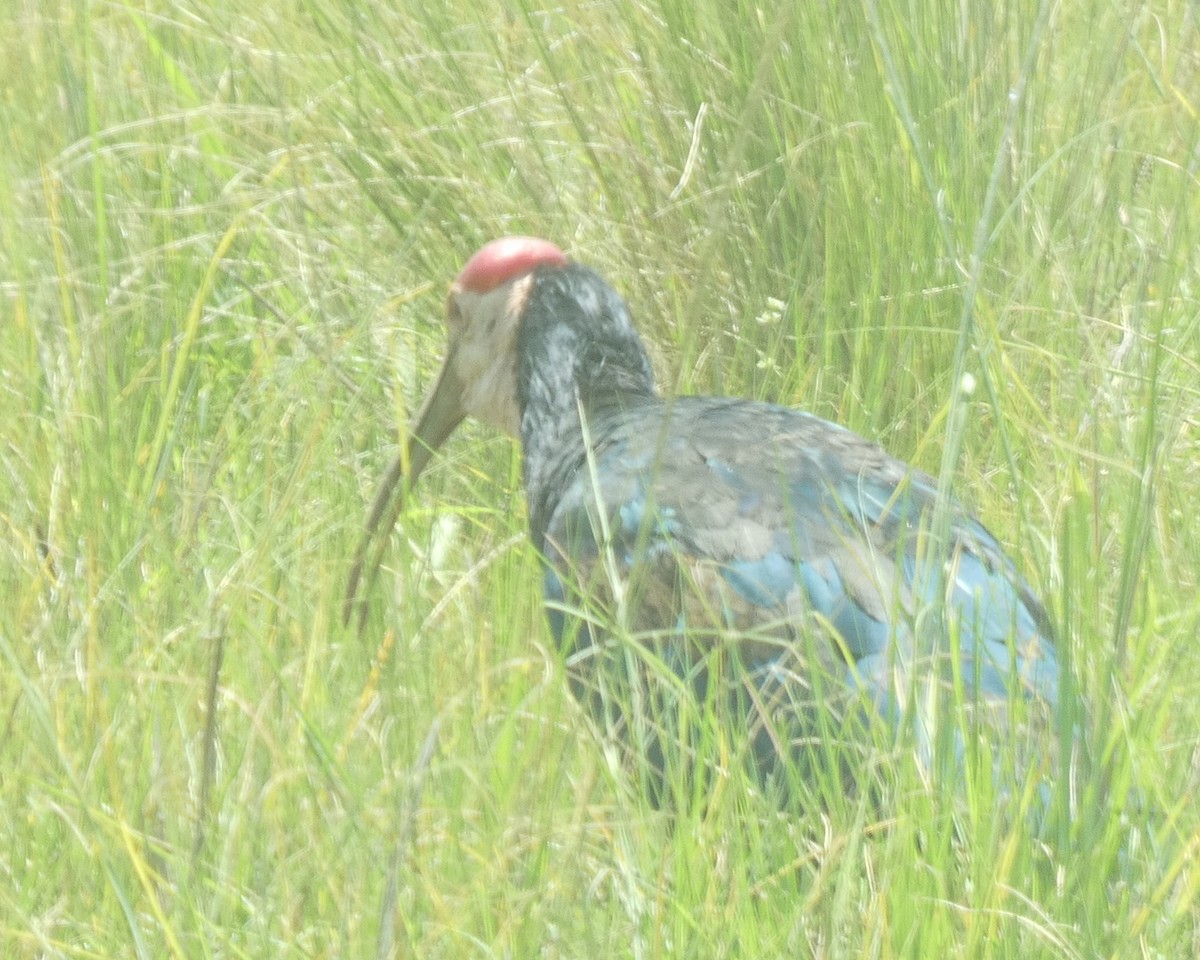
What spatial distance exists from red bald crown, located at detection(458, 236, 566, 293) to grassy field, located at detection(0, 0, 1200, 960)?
0.52 ft

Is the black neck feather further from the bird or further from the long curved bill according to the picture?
the long curved bill

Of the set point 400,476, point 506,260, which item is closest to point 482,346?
point 506,260

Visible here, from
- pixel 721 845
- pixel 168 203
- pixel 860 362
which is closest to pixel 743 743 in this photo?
pixel 721 845

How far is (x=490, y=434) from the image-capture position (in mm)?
4113

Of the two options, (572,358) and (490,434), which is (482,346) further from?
(490,434)

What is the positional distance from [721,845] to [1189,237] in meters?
1.93

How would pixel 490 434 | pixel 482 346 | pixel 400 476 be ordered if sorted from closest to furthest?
pixel 400 476 → pixel 482 346 → pixel 490 434

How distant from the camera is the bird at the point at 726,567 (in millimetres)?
2359

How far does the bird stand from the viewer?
236cm

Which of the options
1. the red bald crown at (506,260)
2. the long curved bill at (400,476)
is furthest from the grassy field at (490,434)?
the red bald crown at (506,260)

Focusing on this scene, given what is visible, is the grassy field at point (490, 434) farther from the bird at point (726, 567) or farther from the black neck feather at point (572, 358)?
the black neck feather at point (572, 358)

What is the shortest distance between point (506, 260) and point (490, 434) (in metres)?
0.52

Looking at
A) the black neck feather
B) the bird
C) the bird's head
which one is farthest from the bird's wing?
the bird's head

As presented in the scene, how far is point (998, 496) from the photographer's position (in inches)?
135
